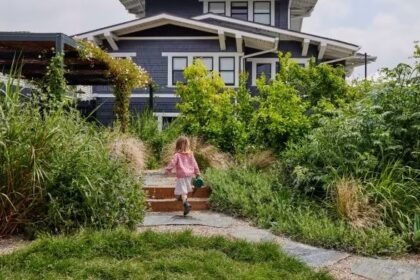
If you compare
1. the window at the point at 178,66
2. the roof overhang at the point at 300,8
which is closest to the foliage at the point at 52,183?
the window at the point at 178,66

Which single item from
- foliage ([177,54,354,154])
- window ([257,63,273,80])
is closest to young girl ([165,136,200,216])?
foliage ([177,54,354,154])

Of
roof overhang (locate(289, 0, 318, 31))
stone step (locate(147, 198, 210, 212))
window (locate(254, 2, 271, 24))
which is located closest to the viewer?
stone step (locate(147, 198, 210, 212))

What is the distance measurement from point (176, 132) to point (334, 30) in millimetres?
15836

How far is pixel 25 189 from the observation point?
6.39 m

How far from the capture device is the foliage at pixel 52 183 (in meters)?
6.27

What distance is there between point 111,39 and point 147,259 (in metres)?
17.5

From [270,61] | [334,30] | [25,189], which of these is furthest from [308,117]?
[334,30]

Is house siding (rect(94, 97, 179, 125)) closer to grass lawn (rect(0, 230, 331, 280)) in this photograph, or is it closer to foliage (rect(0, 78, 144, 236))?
foliage (rect(0, 78, 144, 236))

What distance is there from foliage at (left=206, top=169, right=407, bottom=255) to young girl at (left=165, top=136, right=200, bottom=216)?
0.58 meters

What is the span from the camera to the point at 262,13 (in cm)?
2555

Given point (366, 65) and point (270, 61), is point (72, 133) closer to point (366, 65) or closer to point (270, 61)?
point (270, 61)

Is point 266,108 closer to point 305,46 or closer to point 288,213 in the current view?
point 288,213

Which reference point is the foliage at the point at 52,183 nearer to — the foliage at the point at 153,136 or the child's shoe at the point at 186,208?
the child's shoe at the point at 186,208

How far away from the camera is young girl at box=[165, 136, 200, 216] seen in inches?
318
